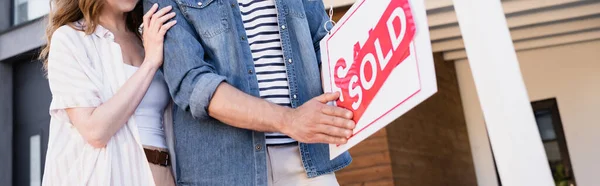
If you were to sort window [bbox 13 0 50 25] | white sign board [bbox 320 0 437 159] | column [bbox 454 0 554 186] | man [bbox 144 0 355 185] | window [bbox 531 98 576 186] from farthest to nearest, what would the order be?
window [bbox 531 98 576 186]
window [bbox 13 0 50 25]
man [bbox 144 0 355 185]
white sign board [bbox 320 0 437 159]
column [bbox 454 0 554 186]

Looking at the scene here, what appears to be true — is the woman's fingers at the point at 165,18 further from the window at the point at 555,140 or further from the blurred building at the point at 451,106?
the window at the point at 555,140

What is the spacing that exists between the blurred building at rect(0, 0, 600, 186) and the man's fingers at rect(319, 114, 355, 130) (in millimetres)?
4354

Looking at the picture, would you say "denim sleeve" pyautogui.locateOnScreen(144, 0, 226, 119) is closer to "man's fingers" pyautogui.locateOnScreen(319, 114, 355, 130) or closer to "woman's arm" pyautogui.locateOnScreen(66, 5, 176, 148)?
"woman's arm" pyautogui.locateOnScreen(66, 5, 176, 148)

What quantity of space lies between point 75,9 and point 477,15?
3.97 feet

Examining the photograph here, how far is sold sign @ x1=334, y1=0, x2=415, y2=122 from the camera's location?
35.5 inches

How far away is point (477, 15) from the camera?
2.55 feet

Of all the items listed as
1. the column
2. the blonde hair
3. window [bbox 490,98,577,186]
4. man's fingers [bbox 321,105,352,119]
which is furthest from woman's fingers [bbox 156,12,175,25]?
window [bbox 490,98,577,186]

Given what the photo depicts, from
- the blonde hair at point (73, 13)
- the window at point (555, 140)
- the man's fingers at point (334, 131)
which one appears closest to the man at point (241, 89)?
the man's fingers at point (334, 131)

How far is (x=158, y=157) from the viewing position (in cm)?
147

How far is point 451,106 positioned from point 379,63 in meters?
7.04

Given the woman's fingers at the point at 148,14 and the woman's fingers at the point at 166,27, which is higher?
the woman's fingers at the point at 148,14

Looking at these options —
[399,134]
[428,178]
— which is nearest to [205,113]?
[399,134]

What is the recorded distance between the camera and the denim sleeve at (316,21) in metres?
1.56

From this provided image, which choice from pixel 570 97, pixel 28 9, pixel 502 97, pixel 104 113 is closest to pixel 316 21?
pixel 104 113
